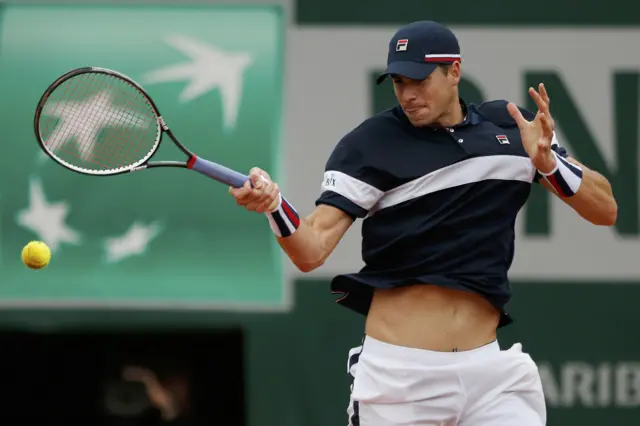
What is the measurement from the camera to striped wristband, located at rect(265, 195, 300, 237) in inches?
155

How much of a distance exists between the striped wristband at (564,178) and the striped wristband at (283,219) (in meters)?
0.86

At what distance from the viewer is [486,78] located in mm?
6730

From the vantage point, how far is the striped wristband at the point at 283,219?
3945 mm

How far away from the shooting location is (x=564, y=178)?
13.8ft

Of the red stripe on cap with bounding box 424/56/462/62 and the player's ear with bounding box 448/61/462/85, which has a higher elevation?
the red stripe on cap with bounding box 424/56/462/62

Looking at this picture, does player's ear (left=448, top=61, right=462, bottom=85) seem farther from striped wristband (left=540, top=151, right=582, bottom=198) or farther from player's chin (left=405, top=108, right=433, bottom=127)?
striped wristband (left=540, top=151, right=582, bottom=198)

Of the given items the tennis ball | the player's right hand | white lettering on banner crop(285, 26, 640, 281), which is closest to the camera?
the player's right hand

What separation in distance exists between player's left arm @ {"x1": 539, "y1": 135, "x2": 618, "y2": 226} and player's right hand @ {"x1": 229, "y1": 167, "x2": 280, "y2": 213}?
969 mm

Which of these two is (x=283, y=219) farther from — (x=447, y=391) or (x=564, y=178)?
(x=564, y=178)

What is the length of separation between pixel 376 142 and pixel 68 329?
2.88m

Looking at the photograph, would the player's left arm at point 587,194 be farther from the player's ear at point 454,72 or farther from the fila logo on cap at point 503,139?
the player's ear at point 454,72

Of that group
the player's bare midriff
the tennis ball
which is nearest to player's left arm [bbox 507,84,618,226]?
the player's bare midriff

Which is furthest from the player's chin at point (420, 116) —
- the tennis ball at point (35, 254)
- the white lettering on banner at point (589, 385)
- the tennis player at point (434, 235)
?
the white lettering on banner at point (589, 385)

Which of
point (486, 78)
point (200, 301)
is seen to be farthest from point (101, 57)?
point (486, 78)
